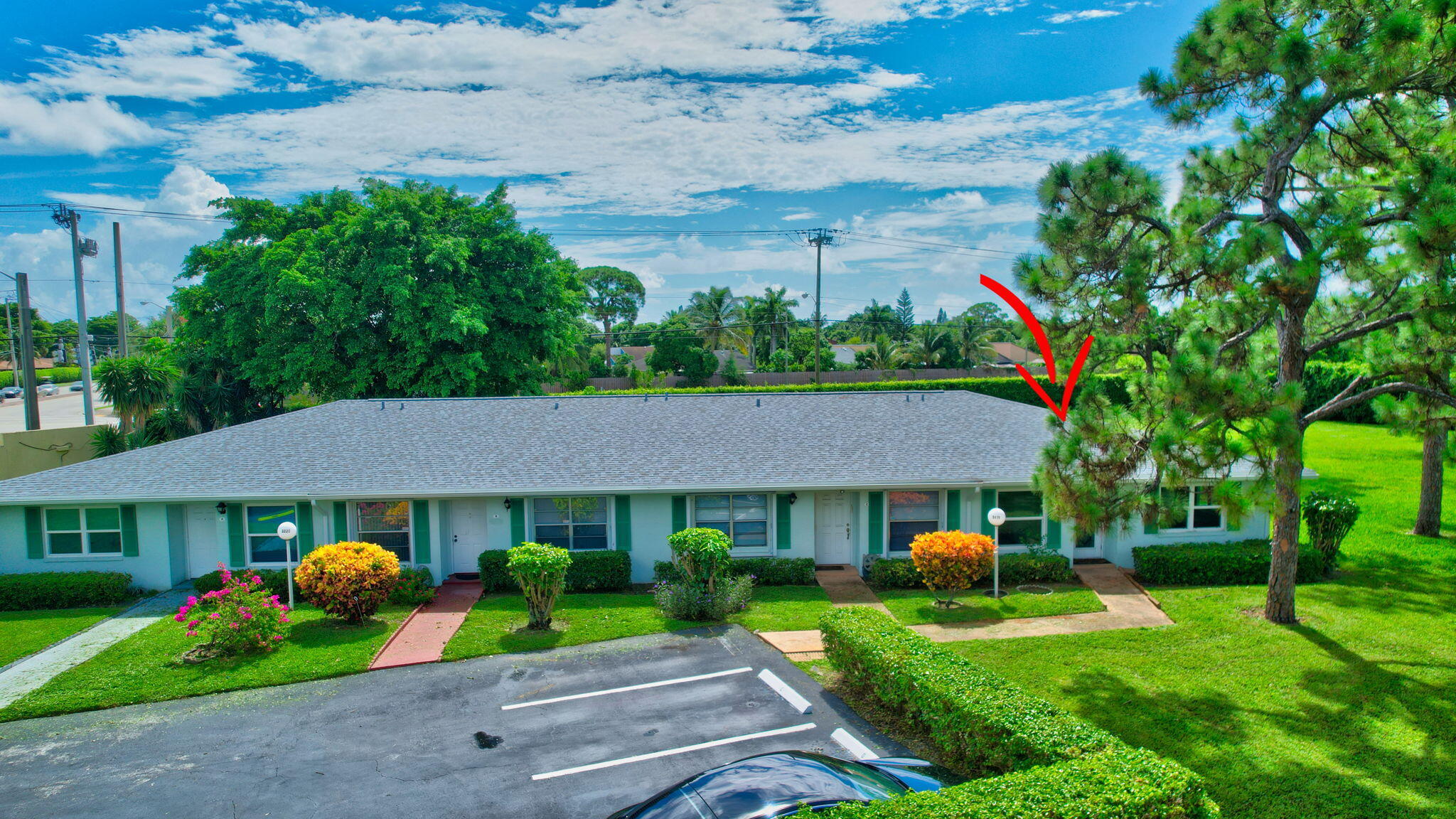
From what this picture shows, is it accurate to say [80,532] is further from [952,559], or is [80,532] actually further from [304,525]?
[952,559]

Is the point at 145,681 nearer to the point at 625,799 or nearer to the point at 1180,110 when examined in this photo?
the point at 625,799

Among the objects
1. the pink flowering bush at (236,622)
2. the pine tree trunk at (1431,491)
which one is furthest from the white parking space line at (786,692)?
the pine tree trunk at (1431,491)

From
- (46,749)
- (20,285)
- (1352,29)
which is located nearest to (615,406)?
(46,749)

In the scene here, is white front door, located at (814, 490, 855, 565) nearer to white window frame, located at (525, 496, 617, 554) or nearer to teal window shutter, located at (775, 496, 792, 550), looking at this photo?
teal window shutter, located at (775, 496, 792, 550)

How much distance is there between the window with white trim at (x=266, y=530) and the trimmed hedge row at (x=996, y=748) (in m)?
12.6

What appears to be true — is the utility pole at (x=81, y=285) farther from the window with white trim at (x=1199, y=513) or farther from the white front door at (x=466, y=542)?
the window with white trim at (x=1199, y=513)

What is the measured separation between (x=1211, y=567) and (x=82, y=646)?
73.2 ft

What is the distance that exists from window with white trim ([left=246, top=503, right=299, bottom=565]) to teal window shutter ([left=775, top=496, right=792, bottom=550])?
10.7 m

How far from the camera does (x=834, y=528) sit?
Result: 61.5 ft

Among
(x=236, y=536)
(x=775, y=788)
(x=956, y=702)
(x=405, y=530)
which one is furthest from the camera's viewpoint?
(x=405, y=530)

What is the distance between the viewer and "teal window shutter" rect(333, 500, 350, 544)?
17.5 meters

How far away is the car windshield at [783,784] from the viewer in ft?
22.4

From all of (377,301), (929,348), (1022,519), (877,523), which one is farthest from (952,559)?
(929,348)

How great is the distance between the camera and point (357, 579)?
14.7 meters
